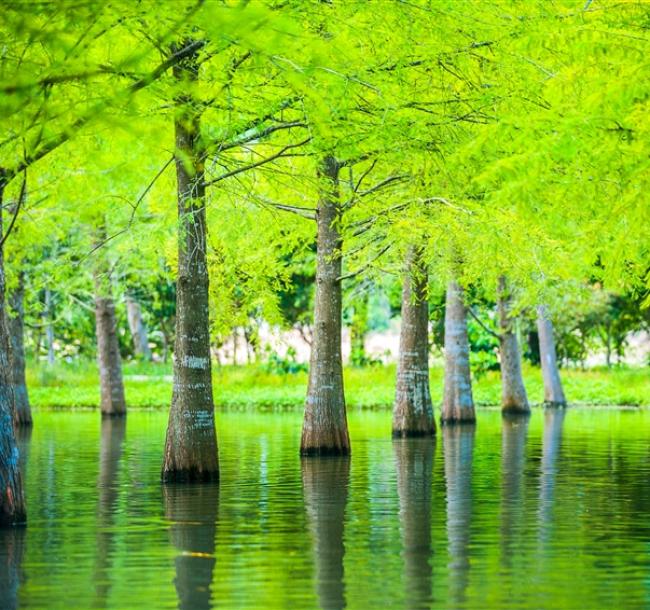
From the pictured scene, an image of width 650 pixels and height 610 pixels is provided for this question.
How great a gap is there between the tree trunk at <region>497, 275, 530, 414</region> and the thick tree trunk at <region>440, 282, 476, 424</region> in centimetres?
411

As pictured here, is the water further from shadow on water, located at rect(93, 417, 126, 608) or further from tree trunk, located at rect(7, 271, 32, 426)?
tree trunk, located at rect(7, 271, 32, 426)

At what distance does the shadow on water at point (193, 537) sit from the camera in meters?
11.2

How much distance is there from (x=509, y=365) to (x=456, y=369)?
5046 mm

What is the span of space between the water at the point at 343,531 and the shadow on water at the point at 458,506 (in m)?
0.03

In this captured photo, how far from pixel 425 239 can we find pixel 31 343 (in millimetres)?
51381

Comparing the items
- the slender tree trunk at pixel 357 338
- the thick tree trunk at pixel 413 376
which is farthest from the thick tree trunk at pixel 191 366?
the slender tree trunk at pixel 357 338

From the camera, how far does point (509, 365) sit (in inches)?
1612

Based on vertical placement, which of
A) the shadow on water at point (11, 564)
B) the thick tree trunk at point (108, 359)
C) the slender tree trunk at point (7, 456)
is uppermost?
the thick tree trunk at point (108, 359)

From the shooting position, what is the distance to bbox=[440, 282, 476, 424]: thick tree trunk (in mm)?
36375

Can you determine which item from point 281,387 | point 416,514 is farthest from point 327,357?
point 281,387

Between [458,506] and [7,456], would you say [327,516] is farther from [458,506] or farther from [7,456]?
[7,456]

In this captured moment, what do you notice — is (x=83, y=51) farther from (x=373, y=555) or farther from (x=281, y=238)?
(x=281, y=238)

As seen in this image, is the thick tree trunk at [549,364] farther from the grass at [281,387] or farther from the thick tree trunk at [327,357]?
the thick tree trunk at [327,357]

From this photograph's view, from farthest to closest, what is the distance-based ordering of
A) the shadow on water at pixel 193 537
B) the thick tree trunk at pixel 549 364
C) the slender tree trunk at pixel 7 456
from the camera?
the thick tree trunk at pixel 549 364 → the slender tree trunk at pixel 7 456 → the shadow on water at pixel 193 537
